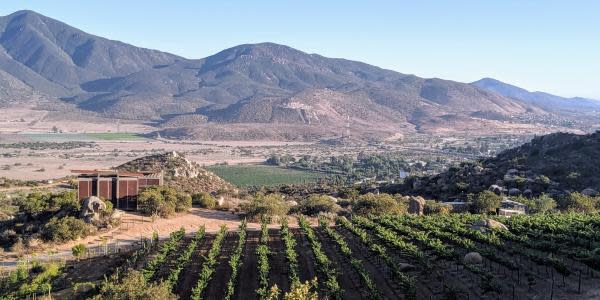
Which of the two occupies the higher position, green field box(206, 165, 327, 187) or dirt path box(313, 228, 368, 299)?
dirt path box(313, 228, 368, 299)

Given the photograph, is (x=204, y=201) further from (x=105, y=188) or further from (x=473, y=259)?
(x=473, y=259)

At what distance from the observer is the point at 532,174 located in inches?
2815

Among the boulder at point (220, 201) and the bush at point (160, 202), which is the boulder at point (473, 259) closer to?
the bush at point (160, 202)

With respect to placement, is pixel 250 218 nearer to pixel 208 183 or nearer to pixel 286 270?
pixel 286 270

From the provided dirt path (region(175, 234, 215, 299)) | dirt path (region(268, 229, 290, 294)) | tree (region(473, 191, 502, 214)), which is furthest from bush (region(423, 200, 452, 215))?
dirt path (region(175, 234, 215, 299))

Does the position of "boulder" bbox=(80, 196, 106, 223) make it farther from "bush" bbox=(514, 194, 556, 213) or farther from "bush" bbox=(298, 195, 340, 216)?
"bush" bbox=(514, 194, 556, 213)

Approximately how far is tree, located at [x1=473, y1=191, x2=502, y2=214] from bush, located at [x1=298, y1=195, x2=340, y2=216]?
14131mm

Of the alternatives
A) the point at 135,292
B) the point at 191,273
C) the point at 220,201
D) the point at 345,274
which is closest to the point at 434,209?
the point at 220,201

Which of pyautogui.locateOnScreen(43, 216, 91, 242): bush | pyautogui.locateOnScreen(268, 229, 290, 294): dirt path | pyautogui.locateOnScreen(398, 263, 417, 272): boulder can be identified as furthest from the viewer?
pyautogui.locateOnScreen(43, 216, 91, 242): bush

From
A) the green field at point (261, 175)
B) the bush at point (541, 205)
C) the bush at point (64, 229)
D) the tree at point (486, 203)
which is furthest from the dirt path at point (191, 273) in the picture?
the green field at point (261, 175)

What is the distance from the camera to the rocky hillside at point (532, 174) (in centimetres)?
6625


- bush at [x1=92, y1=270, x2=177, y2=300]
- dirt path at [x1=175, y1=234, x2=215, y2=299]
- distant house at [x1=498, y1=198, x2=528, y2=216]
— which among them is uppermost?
bush at [x1=92, y1=270, x2=177, y2=300]

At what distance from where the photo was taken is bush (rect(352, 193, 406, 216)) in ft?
171

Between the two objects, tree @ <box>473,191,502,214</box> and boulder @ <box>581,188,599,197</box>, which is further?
boulder @ <box>581,188,599,197</box>
